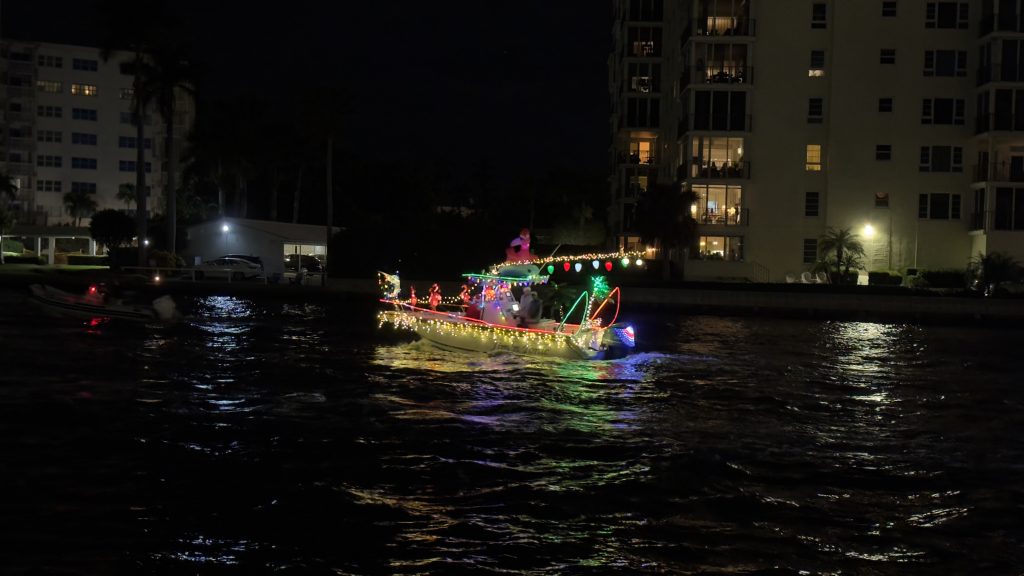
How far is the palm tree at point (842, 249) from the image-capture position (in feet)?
176

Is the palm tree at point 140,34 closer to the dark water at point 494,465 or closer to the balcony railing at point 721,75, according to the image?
the balcony railing at point 721,75

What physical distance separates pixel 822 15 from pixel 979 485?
2019 inches

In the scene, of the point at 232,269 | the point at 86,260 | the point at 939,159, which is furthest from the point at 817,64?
the point at 86,260

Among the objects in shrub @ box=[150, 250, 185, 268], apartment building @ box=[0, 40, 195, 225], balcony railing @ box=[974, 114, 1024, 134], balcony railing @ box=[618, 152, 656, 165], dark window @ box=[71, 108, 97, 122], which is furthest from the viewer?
dark window @ box=[71, 108, 97, 122]

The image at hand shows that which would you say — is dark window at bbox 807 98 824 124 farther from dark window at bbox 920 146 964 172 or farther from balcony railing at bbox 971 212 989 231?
balcony railing at bbox 971 212 989 231

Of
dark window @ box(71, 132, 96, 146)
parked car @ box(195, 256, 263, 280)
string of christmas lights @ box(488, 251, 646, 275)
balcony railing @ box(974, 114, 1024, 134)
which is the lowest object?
parked car @ box(195, 256, 263, 280)

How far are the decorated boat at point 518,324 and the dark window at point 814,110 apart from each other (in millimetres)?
36855

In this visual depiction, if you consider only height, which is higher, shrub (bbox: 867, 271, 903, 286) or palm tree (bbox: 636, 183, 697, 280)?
palm tree (bbox: 636, 183, 697, 280)

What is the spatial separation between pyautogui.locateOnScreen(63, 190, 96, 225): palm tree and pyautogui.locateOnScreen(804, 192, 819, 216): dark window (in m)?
73.7

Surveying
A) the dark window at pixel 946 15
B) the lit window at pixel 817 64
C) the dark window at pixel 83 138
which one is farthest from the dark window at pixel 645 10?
the dark window at pixel 83 138

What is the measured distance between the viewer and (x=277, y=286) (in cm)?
5153

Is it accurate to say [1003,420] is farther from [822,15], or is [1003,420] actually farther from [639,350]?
[822,15]

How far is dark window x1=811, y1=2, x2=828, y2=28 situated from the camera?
58594 mm

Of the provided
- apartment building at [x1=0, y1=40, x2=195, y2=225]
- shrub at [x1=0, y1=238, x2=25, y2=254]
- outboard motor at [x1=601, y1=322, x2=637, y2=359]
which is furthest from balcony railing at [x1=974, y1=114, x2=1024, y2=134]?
apartment building at [x1=0, y1=40, x2=195, y2=225]
